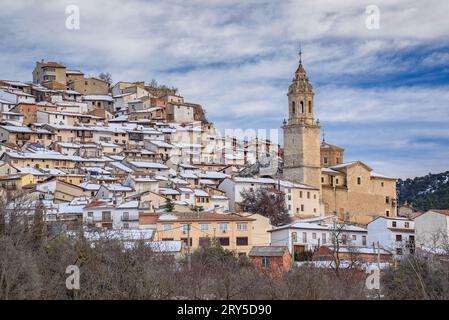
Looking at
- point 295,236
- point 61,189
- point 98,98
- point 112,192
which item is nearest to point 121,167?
point 61,189

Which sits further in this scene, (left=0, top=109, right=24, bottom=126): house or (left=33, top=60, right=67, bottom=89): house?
(left=33, top=60, right=67, bottom=89): house

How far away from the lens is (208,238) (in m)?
Answer: 41.5

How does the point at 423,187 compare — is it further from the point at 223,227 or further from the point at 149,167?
the point at 223,227

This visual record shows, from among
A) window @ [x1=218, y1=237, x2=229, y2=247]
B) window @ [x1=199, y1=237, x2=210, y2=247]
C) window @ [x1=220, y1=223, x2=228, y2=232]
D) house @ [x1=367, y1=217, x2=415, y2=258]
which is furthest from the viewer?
house @ [x1=367, y1=217, x2=415, y2=258]

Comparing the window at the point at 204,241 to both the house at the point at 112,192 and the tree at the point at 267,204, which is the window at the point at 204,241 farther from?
the tree at the point at 267,204

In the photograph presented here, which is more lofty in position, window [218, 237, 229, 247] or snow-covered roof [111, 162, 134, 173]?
snow-covered roof [111, 162, 134, 173]

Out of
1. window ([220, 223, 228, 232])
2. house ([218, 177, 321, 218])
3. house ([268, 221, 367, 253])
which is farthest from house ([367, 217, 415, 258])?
house ([218, 177, 321, 218])

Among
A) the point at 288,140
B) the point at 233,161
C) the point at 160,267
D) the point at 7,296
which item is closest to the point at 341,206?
the point at 288,140

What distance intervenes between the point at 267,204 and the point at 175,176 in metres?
10.4

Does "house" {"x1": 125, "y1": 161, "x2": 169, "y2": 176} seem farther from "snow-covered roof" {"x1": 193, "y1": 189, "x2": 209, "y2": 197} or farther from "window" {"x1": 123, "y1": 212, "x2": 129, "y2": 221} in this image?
"window" {"x1": 123, "y1": 212, "x2": 129, "y2": 221}

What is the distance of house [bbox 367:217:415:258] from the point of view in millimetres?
46059

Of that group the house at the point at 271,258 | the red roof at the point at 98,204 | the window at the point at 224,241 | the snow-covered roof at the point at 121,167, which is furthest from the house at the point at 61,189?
the house at the point at 271,258

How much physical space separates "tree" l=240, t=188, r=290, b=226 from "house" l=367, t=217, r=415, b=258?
685 centimetres

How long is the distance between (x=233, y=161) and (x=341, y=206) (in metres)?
18.0
